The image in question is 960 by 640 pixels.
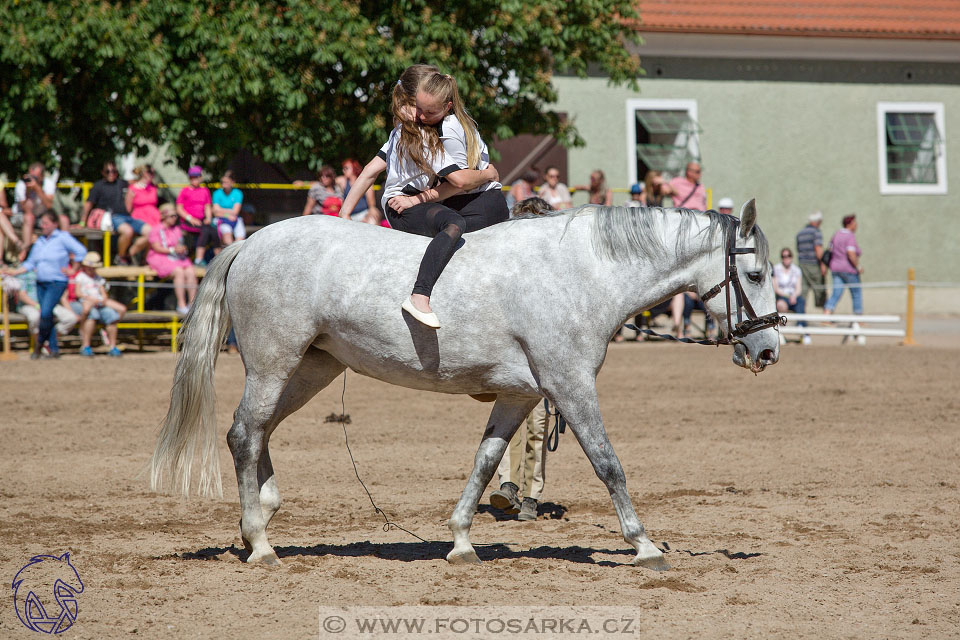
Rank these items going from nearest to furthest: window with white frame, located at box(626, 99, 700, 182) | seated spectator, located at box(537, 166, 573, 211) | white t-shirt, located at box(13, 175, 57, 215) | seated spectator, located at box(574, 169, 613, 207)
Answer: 1. white t-shirt, located at box(13, 175, 57, 215)
2. seated spectator, located at box(537, 166, 573, 211)
3. seated spectator, located at box(574, 169, 613, 207)
4. window with white frame, located at box(626, 99, 700, 182)

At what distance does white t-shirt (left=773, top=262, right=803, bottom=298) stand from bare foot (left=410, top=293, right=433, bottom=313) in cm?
1296

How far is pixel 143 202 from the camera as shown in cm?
1531

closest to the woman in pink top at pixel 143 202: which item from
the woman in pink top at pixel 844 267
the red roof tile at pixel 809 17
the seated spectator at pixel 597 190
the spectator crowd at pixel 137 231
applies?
the spectator crowd at pixel 137 231

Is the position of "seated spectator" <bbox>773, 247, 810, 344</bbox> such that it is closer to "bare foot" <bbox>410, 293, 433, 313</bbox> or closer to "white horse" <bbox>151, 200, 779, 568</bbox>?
"white horse" <bbox>151, 200, 779, 568</bbox>

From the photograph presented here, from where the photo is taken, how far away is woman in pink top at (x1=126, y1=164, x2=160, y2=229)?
15289 millimetres

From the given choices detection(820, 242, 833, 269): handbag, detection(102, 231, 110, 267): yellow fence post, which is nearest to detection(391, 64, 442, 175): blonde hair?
detection(102, 231, 110, 267): yellow fence post

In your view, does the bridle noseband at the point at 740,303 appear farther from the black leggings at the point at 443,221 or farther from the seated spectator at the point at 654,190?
the seated spectator at the point at 654,190

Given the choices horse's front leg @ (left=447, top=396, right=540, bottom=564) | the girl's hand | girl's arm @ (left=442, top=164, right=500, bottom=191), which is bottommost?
horse's front leg @ (left=447, top=396, right=540, bottom=564)

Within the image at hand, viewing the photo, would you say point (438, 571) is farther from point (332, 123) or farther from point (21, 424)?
point (332, 123)

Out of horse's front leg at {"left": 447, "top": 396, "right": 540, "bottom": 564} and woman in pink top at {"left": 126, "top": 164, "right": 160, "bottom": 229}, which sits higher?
woman in pink top at {"left": 126, "top": 164, "right": 160, "bottom": 229}

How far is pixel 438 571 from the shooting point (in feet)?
17.0

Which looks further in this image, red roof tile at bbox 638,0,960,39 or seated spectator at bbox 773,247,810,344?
red roof tile at bbox 638,0,960,39

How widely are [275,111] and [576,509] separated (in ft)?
34.6

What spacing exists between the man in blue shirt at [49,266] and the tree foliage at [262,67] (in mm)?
1703
